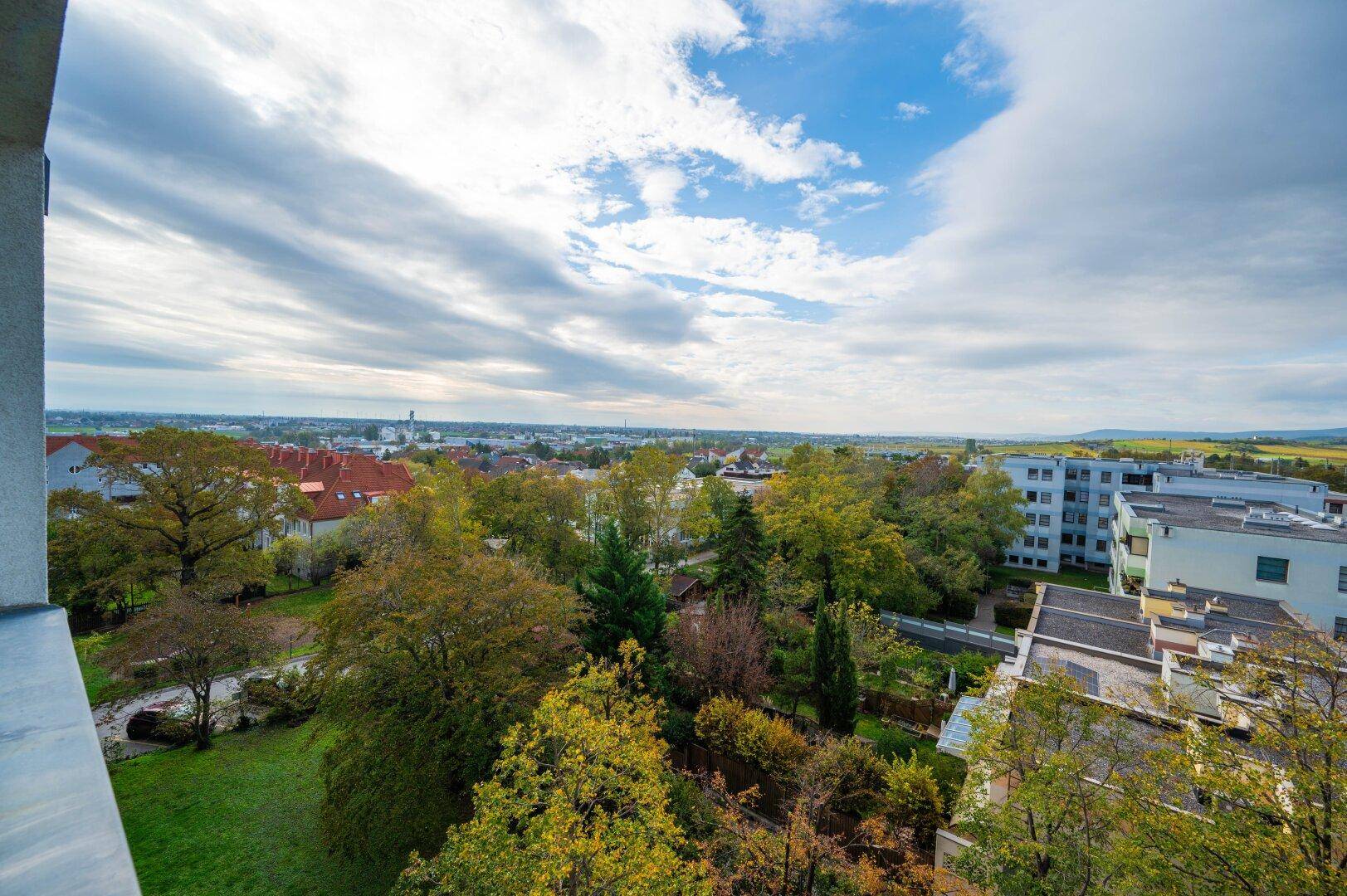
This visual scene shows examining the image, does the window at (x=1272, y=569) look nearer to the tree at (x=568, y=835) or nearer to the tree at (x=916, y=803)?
the tree at (x=916, y=803)

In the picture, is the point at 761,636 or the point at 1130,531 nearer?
the point at 761,636

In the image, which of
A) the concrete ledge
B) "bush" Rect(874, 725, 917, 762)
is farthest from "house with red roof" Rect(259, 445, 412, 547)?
the concrete ledge

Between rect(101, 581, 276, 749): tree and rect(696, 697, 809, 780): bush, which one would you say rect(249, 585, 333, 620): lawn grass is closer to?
rect(101, 581, 276, 749): tree

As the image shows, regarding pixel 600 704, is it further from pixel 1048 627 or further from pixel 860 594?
pixel 860 594

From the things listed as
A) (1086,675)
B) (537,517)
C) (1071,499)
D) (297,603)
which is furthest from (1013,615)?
(297,603)

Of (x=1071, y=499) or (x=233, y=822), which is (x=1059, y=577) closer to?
(x=1071, y=499)

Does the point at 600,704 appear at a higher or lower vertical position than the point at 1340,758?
lower

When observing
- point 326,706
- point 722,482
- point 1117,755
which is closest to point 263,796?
point 326,706

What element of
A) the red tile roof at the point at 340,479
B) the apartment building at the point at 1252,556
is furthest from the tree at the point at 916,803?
the red tile roof at the point at 340,479
